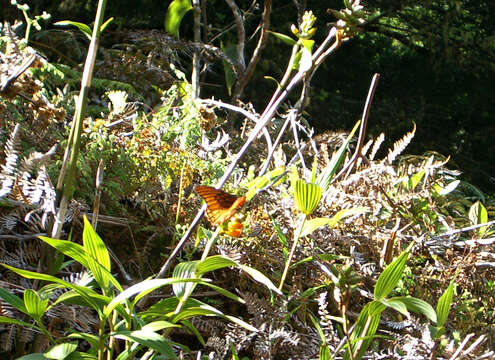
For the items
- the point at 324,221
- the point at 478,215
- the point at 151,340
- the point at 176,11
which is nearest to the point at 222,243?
the point at 324,221

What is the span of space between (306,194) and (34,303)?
0.38 m

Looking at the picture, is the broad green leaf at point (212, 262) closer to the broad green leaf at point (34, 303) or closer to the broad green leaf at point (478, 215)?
the broad green leaf at point (34, 303)

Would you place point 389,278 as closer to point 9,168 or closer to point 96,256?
point 96,256

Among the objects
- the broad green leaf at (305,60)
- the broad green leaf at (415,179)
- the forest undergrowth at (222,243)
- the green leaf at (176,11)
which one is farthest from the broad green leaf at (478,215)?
the green leaf at (176,11)

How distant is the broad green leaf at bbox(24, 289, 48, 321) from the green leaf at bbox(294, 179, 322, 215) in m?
0.35

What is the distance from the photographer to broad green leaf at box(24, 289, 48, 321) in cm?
68

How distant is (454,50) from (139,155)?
3549mm

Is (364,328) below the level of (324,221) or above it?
below

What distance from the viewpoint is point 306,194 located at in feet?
2.64

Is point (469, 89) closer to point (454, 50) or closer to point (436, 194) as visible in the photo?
point (454, 50)

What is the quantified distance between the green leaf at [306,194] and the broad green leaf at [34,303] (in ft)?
1.15

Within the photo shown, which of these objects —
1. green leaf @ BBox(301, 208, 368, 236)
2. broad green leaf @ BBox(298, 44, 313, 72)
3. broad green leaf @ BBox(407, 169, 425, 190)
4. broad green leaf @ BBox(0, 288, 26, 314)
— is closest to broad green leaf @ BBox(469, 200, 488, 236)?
broad green leaf @ BBox(407, 169, 425, 190)

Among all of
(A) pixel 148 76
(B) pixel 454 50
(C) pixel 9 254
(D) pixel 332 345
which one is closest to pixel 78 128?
(C) pixel 9 254

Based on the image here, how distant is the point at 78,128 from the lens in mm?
747
